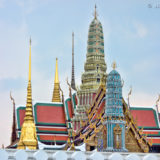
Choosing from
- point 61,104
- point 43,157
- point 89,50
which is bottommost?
point 43,157

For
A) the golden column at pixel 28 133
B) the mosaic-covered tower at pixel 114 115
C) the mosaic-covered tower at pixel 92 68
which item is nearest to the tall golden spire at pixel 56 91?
the mosaic-covered tower at pixel 92 68

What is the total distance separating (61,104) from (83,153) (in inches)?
722

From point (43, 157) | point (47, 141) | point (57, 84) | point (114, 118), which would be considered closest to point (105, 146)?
point (114, 118)

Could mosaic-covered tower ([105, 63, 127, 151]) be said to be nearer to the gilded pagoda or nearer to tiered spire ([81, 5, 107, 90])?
the gilded pagoda

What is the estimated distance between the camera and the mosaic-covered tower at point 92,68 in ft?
183

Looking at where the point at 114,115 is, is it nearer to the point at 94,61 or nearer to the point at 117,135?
the point at 117,135

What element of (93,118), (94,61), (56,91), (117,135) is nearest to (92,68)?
(94,61)

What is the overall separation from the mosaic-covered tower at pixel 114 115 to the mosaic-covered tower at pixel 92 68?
753 centimetres

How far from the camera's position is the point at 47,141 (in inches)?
2103

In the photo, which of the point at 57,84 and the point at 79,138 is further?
the point at 57,84

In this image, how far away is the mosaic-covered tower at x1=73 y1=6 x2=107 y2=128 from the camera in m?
55.8

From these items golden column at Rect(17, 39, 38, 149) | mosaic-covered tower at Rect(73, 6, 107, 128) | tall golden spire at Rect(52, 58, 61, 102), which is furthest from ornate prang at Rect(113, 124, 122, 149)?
tall golden spire at Rect(52, 58, 61, 102)

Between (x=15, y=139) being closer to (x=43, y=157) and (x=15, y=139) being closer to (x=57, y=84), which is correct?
(x=57, y=84)

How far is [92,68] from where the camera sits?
56906 millimetres
